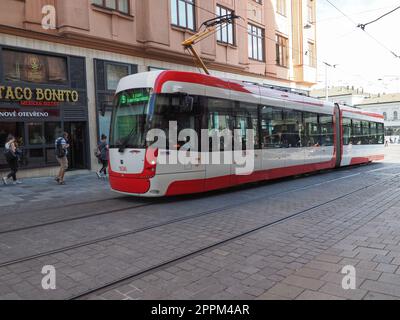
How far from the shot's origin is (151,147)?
28.7 ft

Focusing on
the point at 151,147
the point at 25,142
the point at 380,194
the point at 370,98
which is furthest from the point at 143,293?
the point at 370,98

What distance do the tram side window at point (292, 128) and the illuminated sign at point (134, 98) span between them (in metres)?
5.99

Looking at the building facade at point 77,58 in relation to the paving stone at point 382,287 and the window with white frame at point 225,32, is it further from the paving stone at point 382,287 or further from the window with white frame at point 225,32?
the paving stone at point 382,287

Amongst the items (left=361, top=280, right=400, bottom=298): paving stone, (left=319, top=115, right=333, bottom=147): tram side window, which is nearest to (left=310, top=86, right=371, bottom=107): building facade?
(left=319, top=115, right=333, bottom=147): tram side window

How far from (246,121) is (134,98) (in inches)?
145

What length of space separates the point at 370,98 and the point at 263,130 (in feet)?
279

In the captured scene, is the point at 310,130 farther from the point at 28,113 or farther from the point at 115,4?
the point at 28,113

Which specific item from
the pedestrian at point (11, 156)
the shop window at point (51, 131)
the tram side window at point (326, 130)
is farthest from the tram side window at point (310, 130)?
the pedestrian at point (11, 156)

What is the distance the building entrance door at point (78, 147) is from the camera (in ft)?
53.5

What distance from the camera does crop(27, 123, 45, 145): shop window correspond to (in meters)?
14.4

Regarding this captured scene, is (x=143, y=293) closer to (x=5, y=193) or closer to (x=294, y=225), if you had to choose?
(x=294, y=225)

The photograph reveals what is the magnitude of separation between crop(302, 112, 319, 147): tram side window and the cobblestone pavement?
197 inches
